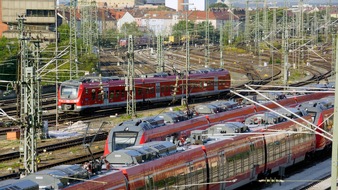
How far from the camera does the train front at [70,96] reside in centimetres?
4859

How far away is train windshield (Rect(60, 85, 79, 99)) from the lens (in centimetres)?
4866

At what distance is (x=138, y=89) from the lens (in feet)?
174

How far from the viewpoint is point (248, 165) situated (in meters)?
28.2

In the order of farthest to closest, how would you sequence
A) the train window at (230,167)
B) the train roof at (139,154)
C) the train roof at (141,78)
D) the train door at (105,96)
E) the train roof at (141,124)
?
the train door at (105,96) < the train roof at (141,78) < the train roof at (141,124) < the train window at (230,167) < the train roof at (139,154)

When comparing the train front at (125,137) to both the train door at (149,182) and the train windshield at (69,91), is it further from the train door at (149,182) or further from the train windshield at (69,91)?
the train windshield at (69,91)

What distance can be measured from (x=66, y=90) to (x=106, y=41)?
3305 inches

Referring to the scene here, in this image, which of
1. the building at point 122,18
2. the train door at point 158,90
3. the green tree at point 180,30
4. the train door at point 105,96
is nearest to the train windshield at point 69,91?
the train door at point 105,96

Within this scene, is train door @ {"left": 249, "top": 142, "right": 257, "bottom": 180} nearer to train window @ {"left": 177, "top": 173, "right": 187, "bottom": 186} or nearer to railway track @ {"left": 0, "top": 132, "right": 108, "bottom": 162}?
train window @ {"left": 177, "top": 173, "right": 187, "bottom": 186}

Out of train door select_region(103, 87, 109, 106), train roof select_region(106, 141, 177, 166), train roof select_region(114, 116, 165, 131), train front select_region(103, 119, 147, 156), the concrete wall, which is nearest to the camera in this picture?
train roof select_region(106, 141, 177, 166)

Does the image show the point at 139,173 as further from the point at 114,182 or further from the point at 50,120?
the point at 50,120

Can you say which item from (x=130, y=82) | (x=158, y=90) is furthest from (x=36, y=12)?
(x=130, y=82)

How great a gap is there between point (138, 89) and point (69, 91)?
5.96 meters

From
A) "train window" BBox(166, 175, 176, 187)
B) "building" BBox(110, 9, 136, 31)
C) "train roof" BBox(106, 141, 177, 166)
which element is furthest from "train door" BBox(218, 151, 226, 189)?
"building" BBox(110, 9, 136, 31)

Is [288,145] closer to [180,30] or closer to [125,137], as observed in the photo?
[125,137]
